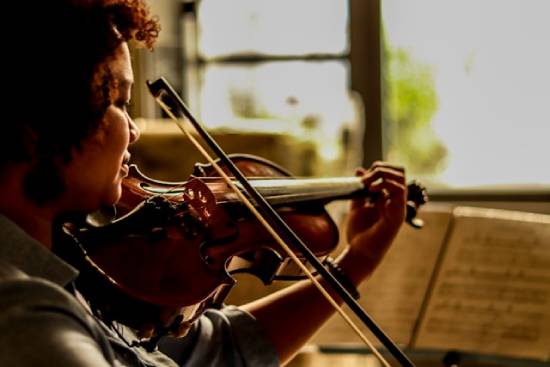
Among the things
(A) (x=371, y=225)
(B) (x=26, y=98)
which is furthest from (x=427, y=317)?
(B) (x=26, y=98)

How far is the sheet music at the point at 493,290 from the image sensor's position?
65.2 inches

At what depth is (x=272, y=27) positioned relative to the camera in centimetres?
329

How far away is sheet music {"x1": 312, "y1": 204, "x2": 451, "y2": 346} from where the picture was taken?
168cm

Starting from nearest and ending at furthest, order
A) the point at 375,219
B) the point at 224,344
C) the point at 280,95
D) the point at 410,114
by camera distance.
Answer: the point at 224,344 → the point at 375,219 → the point at 410,114 → the point at 280,95

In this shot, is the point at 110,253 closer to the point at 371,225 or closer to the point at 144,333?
the point at 144,333

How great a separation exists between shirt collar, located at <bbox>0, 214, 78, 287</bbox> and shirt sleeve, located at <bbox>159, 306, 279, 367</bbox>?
1.30ft

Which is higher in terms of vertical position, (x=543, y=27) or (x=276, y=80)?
(x=543, y=27)

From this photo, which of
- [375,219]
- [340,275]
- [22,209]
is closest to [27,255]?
[22,209]

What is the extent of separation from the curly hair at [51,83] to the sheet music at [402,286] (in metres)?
1.03

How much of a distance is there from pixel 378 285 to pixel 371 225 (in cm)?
33

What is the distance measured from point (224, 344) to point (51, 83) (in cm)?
54

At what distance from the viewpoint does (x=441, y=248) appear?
1681mm

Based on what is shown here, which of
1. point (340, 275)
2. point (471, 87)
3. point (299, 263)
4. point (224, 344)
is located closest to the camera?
point (299, 263)

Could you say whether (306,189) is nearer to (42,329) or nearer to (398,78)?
(42,329)
